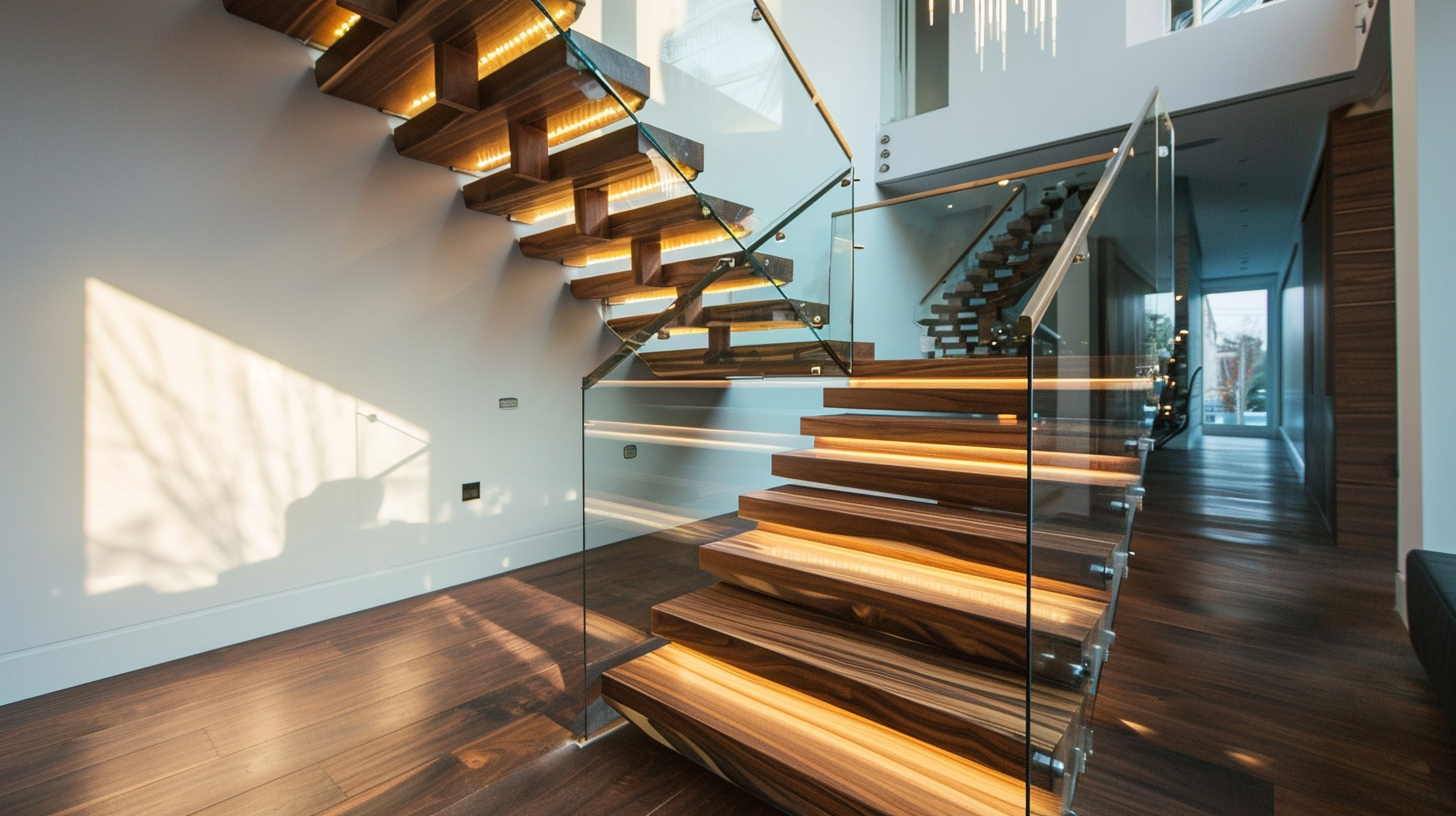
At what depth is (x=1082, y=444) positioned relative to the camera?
5.57ft

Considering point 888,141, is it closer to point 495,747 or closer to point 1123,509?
point 1123,509

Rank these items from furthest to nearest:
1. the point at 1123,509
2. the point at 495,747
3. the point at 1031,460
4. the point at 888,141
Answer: the point at 888,141 < the point at 1123,509 < the point at 495,747 < the point at 1031,460

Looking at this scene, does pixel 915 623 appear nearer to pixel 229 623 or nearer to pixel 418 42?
pixel 418 42

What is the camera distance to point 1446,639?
1.79 metres

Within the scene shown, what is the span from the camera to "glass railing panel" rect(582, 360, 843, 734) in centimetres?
221

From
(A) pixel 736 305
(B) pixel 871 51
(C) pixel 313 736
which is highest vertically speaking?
(B) pixel 871 51

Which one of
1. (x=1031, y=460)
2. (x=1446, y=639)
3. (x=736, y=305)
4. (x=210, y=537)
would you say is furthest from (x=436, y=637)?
(x=1446, y=639)

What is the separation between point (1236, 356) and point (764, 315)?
45.7ft

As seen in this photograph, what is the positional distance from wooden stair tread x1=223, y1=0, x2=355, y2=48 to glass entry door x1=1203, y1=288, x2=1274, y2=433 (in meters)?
14.6

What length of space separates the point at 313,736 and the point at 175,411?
158 cm

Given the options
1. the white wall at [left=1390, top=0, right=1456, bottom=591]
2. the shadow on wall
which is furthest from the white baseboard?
the white wall at [left=1390, top=0, right=1456, bottom=591]

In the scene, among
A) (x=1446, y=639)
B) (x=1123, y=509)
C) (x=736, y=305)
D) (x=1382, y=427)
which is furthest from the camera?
(x=1382, y=427)

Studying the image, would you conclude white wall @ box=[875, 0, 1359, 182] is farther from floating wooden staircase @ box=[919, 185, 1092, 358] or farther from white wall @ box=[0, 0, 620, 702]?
white wall @ box=[0, 0, 620, 702]

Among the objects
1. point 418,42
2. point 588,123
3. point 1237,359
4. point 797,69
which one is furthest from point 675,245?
point 1237,359
